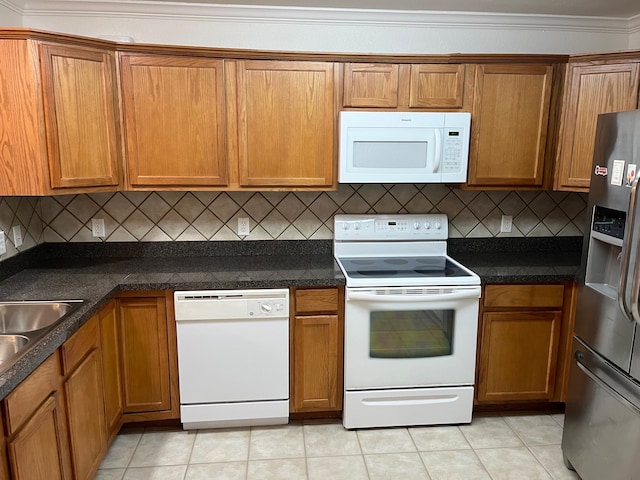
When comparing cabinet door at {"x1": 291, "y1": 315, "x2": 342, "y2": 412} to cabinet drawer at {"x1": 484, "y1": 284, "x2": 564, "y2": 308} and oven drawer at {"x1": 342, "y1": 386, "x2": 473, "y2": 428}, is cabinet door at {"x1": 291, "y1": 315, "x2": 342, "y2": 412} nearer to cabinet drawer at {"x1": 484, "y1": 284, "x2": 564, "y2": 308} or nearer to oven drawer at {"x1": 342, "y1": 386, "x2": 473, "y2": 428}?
oven drawer at {"x1": 342, "y1": 386, "x2": 473, "y2": 428}

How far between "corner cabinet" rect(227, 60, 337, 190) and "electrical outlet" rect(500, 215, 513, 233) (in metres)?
1.21

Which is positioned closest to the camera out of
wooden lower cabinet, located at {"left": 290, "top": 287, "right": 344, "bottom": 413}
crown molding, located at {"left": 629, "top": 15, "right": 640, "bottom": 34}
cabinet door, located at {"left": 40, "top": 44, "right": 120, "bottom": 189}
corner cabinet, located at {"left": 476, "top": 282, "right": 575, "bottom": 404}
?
cabinet door, located at {"left": 40, "top": 44, "right": 120, "bottom": 189}

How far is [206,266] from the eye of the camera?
8.80ft

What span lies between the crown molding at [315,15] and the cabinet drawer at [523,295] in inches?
61.3

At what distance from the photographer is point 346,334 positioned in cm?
248

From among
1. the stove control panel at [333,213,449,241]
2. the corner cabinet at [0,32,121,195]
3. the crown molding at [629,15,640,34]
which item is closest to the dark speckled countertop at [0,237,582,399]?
the stove control panel at [333,213,449,241]

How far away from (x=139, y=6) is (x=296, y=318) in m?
1.91

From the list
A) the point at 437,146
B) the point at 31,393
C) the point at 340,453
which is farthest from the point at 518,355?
the point at 31,393

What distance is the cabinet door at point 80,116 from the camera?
2119 mm

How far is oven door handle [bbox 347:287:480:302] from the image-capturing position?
7.89 feet

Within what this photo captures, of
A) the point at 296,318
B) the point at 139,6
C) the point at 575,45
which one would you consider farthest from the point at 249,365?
the point at 575,45

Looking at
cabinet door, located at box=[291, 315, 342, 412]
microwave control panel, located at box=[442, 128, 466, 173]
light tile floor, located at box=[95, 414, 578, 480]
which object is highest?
microwave control panel, located at box=[442, 128, 466, 173]

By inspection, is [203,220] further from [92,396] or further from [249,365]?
[92,396]

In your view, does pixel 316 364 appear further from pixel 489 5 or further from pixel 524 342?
pixel 489 5
